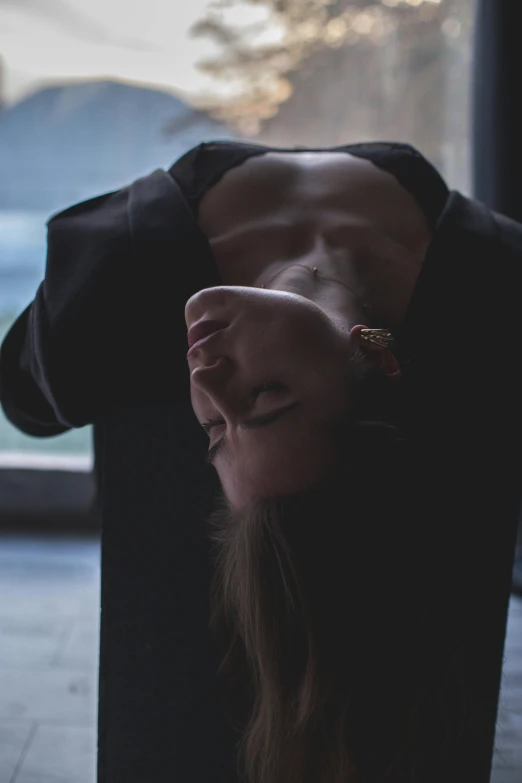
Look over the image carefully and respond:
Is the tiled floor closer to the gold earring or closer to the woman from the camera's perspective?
the woman

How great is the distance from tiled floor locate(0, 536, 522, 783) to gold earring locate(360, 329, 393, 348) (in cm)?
79

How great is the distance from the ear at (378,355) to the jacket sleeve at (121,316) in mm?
244

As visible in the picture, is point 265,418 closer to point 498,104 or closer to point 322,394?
point 322,394

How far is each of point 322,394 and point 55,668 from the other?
1.07 metres

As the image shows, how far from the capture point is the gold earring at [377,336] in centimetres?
90

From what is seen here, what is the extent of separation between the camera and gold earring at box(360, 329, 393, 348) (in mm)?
901

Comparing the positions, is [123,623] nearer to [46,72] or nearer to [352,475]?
[352,475]

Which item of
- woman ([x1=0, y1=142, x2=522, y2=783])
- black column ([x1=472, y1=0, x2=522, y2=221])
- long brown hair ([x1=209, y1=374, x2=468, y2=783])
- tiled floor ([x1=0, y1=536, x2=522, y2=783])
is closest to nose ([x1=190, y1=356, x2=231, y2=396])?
woman ([x1=0, y1=142, x2=522, y2=783])

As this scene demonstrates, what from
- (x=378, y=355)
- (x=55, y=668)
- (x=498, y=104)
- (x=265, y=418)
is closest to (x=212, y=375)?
(x=265, y=418)

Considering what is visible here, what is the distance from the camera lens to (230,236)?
3.63 feet

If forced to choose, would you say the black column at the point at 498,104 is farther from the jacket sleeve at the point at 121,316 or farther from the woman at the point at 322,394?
the jacket sleeve at the point at 121,316

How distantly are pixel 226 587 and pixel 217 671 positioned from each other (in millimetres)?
207

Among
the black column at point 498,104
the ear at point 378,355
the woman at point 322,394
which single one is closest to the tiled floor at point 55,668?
the woman at point 322,394

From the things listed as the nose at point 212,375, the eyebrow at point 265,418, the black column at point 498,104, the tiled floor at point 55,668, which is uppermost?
the black column at point 498,104
